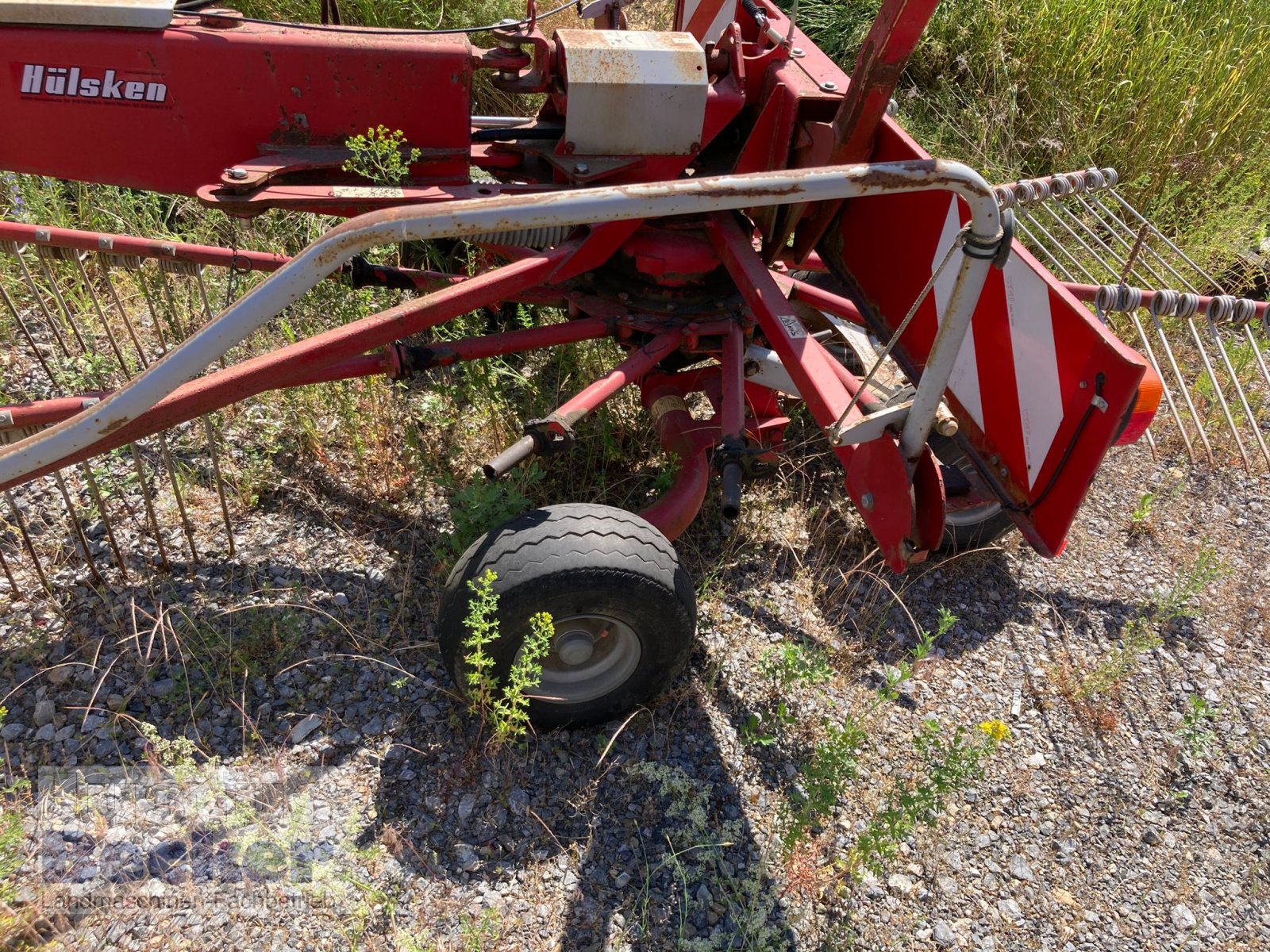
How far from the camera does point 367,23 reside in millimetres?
4633

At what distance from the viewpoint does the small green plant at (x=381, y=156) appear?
2410 mm

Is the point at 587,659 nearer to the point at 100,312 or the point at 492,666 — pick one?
the point at 492,666

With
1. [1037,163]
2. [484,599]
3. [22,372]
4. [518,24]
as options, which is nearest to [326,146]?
[518,24]

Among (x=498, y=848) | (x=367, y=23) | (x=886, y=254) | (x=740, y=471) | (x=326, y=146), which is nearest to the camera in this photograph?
(x=498, y=848)

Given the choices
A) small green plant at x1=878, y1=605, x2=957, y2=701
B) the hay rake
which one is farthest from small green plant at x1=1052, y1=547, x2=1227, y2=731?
the hay rake

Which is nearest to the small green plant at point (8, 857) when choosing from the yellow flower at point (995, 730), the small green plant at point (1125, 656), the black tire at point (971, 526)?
the yellow flower at point (995, 730)

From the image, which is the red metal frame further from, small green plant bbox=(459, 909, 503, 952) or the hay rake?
small green plant bbox=(459, 909, 503, 952)

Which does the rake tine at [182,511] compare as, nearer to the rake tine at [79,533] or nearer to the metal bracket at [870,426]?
the rake tine at [79,533]

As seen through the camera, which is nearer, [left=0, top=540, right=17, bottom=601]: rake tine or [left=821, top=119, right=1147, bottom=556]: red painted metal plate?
[left=821, top=119, right=1147, bottom=556]: red painted metal plate

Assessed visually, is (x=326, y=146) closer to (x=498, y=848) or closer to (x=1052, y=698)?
(x=498, y=848)

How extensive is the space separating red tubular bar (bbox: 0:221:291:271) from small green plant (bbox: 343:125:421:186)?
401mm

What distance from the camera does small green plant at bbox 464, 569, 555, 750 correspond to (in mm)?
2062

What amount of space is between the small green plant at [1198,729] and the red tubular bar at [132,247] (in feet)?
10.0

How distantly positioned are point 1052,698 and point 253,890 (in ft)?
7.55
